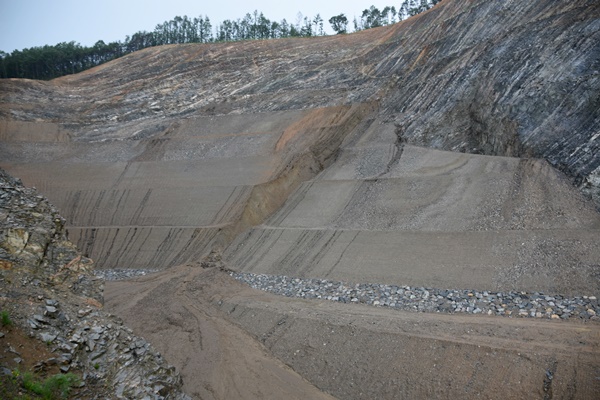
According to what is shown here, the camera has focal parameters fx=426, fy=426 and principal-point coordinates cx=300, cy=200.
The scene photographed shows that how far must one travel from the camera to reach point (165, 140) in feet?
86.0

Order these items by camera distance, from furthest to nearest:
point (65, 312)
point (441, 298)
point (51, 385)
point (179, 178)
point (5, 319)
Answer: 1. point (179, 178)
2. point (441, 298)
3. point (65, 312)
4. point (5, 319)
5. point (51, 385)

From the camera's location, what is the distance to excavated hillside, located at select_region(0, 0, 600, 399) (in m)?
9.32

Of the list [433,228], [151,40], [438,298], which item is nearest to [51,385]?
[438,298]

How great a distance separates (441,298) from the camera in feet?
37.5

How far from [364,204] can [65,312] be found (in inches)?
500

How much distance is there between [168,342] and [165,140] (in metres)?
17.4

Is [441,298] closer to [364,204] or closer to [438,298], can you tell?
[438,298]

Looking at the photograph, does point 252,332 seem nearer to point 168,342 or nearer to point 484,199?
point 168,342

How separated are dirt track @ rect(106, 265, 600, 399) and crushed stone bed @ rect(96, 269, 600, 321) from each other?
0.41m

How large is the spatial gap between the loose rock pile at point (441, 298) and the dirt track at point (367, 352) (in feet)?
1.37

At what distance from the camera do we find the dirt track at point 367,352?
8008 millimetres

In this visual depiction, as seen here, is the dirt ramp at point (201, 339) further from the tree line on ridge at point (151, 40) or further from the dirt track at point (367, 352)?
the tree line on ridge at point (151, 40)

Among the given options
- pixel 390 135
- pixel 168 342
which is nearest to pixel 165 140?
pixel 390 135

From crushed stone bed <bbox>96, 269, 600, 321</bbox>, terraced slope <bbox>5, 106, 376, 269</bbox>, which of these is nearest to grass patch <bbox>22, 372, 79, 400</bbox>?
crushed stone bed <bbox>96, 269, 600, 321</bbox>
